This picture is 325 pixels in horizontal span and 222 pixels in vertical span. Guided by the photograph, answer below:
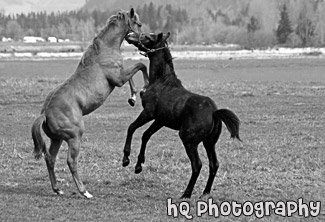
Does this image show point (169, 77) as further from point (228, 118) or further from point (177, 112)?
point (228, 118)

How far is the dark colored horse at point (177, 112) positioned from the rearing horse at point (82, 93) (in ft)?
1.07

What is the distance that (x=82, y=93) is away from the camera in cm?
1064

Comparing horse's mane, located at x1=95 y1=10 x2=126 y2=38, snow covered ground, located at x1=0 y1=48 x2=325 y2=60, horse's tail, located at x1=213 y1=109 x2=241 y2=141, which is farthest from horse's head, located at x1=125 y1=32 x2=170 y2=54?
snow covered ground, located at x1=0 y1=48 x2=325 y2=60

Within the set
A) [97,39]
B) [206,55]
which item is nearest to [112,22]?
[97,39]

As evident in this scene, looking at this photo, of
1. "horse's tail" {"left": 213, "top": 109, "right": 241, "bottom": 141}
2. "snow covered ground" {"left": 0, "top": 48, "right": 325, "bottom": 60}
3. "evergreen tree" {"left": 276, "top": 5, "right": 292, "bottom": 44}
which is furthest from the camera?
"evergreen tree" {"left": 276, "top": 5, "right": 292, "bottom": 44}

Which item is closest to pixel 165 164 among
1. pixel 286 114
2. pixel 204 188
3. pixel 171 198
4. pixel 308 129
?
pixel 204 188

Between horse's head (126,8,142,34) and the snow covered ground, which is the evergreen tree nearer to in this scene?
the snow covered ground

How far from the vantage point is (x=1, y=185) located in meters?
11.6

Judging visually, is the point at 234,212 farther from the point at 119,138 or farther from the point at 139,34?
the point at 119,138

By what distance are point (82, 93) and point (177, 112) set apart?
1623mm

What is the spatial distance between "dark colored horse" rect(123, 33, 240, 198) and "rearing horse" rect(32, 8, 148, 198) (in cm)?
33

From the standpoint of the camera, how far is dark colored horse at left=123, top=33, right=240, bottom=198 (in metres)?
10.0

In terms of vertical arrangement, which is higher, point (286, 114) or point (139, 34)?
point (139, 34)

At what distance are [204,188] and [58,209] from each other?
2753 millimetres
